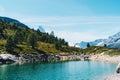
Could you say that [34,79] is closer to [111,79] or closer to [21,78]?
[21,78]

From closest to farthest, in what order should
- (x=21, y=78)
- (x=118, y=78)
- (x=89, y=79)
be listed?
1. (x=118, y=78)
2. (x=89, y=79)
3. (x=21, y=78)

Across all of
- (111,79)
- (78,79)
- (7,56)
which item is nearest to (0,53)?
(7,56)

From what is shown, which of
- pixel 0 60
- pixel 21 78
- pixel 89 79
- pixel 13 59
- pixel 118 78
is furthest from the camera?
pixel 13 59

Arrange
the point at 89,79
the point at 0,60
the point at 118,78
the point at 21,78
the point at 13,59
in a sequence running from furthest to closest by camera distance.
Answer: the point at 13,59 → the point at 0,60 → the point at 21,78 → the point at 89,79 → the point at 118,78

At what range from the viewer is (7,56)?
594 feet

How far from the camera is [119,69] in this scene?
307 feet

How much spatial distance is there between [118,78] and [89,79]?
1339cm

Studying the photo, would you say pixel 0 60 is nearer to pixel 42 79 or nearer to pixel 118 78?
pixel 42 79

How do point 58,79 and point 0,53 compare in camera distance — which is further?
point 0,53

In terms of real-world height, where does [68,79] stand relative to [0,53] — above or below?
below

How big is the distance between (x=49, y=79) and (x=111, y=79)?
2394 cm

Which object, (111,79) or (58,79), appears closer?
(111,79)

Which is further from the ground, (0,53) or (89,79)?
(0,53)

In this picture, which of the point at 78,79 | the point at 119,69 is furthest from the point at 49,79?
the point at 119,69
